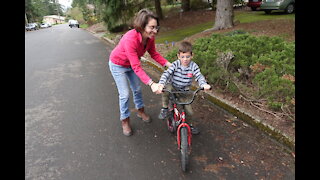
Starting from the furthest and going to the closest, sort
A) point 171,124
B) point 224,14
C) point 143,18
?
1. point 224,14
2. point 171,124
3. point 143,18

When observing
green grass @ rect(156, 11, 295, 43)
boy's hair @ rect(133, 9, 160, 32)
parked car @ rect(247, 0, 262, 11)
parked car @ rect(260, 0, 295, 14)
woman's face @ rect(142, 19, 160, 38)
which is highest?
parked car @ rect(247, 0, 262, 11)

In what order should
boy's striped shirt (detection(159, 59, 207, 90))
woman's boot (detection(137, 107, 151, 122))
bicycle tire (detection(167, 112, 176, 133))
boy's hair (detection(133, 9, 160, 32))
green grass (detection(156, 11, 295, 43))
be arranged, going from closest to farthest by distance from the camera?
boy's hair (detection(133, 9, 160, 32)) → boy's striped shirt (detection(159, 59, 207, 90)) → bicycle tire (detection(167, 112, 176, 133)) → woman's boot (detection(137, 107, 151, 122)) → green grass (detection(156, 11, 295, 43))

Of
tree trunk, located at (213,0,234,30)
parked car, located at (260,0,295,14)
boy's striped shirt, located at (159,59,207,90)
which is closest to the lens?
boy's striped shirt, located at (159,59,207,90)

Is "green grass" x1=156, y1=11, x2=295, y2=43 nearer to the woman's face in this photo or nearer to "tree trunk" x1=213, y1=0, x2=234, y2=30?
"tree trunk" x1=213, y1=0, x2=234, y2=30

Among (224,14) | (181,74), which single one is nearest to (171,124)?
(181,74)

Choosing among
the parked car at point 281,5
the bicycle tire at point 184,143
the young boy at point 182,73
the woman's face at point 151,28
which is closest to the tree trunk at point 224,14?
the parked car at point 281,5

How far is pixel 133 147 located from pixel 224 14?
28.0ft

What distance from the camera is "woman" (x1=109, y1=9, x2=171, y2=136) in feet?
8.55

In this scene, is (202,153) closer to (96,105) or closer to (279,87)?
(279,87)

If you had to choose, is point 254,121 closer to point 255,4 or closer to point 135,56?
point 135,56

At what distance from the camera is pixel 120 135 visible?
11.8 feet

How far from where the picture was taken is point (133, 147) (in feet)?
10.7

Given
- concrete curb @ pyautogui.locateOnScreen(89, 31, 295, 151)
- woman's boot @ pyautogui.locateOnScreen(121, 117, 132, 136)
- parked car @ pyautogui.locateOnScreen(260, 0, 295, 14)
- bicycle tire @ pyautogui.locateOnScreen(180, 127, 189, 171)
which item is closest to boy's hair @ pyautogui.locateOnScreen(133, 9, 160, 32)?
bicycle tire @ pyautogui.locateOnScreen(180, 127, 189, 171)

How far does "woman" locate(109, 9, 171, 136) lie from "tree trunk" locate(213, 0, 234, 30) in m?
7.53
